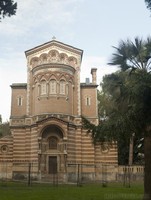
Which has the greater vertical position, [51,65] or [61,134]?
[51,65]

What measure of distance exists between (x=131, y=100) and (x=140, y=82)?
1211 mm

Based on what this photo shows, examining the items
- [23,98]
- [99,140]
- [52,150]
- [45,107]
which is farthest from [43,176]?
[99,140]

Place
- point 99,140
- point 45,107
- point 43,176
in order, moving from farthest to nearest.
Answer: point 45,107 < point 43,176 < point 99,140

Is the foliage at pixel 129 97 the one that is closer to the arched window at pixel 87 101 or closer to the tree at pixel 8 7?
the tree at pixel 8 7

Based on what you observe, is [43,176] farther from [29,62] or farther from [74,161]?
[29,62]

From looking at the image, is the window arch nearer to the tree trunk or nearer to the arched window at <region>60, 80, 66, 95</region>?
the arched window at <region>60, 80, 66, 95</region>

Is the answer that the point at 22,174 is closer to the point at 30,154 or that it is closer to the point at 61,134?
the point at 30,154

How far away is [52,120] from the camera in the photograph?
38.0 metres

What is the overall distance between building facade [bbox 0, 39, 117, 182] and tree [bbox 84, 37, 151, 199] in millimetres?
19668

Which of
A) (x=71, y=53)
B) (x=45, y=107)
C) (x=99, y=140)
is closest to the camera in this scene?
(x=99, y=140)

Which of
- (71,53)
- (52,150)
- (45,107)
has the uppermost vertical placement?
(71,53)

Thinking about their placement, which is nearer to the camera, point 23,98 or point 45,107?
point 45,107

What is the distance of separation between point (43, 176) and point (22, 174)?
3324mm

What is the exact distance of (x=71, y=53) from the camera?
141 feet
